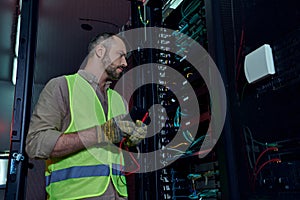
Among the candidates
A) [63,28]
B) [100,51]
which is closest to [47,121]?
[100,51]

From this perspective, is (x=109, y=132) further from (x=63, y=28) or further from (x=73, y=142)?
(x=63, y=28)

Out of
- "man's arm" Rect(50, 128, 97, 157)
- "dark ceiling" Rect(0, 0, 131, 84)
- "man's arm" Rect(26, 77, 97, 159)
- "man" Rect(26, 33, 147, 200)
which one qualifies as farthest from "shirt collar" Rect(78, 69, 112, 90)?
"dark ceiling" Rect(0, 0, 131, 84)

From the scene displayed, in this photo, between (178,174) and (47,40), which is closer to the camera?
(178,174)

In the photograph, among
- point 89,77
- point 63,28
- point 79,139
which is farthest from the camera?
point 63,28

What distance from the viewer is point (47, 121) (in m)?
0.94

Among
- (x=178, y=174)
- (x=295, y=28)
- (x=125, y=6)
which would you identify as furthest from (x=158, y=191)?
(x=125, y=6)

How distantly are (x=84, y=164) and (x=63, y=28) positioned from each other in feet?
4.84

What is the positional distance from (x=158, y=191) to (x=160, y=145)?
0.58 feet

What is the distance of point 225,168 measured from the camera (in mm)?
624

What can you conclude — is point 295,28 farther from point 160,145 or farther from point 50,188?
point 50,188

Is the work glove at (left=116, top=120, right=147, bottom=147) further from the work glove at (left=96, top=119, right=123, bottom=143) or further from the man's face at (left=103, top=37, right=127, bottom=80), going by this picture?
the man's face at (left=103, top=37, right=127, bottom=80)

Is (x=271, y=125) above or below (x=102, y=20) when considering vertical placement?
below

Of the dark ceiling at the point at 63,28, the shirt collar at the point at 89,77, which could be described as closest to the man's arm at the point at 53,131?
the shirt collar at the point at 89,77

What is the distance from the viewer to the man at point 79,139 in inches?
35.4
